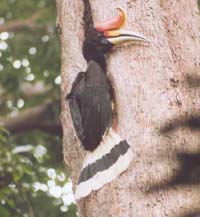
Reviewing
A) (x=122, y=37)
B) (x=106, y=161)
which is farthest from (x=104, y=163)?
(x=122, y=37)

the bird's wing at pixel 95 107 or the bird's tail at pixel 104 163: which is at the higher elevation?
the bird's wing at pixel 95 107

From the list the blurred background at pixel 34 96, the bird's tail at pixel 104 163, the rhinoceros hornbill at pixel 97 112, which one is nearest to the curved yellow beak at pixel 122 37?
the rhinoceros hornbill at pixel 97 112

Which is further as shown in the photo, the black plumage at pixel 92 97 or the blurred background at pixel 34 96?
the blurred background at pixel 34 96

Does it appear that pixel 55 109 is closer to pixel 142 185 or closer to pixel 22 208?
pixel 22 208

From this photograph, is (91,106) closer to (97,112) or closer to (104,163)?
(97,112)

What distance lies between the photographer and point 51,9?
3.90 metres

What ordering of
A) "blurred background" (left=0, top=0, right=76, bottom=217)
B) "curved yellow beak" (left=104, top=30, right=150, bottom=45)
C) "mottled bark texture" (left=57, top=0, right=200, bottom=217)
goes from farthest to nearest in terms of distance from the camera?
"blurred background" (left=0, top=0, right=76, bottom=217), "curved yellow beak" (left=104, top=30, right=150, bottom=45), "mottled bark texture" (left=57, top=0, right=200, bottom=217)

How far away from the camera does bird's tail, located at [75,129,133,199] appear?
1271 millimetres

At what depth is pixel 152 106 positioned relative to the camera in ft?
4.30

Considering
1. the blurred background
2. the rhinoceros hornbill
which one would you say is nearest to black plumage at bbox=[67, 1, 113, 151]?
the rhinoceros hornbill

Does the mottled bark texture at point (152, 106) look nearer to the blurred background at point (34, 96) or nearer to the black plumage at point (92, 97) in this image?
the black plumage at point (92, 97)

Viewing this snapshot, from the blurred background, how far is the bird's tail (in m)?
1.57

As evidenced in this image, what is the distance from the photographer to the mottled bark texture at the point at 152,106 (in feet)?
4.08

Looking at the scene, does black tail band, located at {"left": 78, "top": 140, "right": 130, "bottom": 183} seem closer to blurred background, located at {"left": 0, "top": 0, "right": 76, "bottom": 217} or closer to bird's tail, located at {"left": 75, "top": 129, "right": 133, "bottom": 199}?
bird's tail, located at {"left": 75, "top": 129, "right": 133, "bottom": 199}
